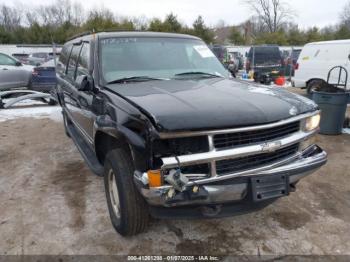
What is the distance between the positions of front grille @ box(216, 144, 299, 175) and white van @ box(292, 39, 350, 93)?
7.73 metres

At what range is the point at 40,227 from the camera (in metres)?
3.30

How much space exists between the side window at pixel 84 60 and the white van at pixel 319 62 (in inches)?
301

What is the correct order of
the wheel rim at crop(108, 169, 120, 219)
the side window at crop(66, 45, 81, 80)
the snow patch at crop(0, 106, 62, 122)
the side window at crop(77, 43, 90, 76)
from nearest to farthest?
the wheel rim at crop(108, 169, 120, 219) < the side window at crop(77, 43, 90, 76) < the side window at crop(66, 45, 81, 80) < the snow patch at crop(0, 106, 62, 122)

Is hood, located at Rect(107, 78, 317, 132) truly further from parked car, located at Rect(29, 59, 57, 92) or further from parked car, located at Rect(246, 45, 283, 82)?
parked car, located at Rect(246, 45, 283, 82)

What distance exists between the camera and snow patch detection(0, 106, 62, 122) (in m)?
8.51

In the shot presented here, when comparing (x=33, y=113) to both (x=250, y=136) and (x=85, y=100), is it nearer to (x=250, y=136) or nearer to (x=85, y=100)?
(x=85, y=100)

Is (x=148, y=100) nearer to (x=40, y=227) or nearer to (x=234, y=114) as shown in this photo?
(x=234, y=114)

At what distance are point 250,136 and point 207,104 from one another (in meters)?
0.41

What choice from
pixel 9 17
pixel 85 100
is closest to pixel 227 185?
pixel 85 100

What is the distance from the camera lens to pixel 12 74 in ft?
37.1

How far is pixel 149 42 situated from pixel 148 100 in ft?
4.94

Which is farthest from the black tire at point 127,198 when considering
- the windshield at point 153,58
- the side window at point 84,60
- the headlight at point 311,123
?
the headlight at point 311,123

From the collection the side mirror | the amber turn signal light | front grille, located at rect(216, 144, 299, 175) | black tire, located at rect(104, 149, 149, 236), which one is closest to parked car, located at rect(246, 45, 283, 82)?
the side mirror

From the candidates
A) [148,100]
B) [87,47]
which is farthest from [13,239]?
[87,47]
